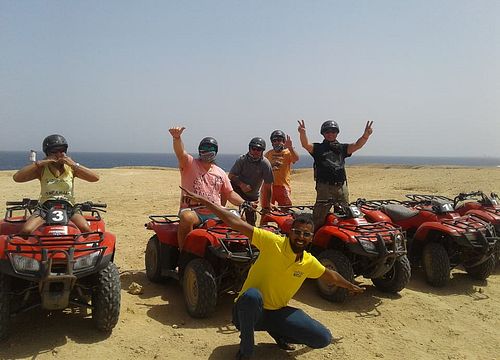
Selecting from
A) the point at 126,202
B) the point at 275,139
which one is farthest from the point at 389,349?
the point at 126,202

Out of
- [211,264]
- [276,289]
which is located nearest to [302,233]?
[276,289]

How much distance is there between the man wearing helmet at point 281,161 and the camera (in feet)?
29.2

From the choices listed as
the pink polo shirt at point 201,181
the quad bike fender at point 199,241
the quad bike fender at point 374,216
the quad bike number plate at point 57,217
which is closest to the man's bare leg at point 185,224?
the quad bike fender at point 199,241

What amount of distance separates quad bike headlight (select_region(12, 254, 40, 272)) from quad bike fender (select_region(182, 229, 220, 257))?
1808mm

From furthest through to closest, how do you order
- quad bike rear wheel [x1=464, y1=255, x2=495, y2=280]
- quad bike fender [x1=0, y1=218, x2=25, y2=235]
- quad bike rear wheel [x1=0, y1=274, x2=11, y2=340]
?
→ quad bike rear wheel [x1=464, y1=255, x2=495, y2=280]
quad bike fender [x1=0, y1=218, x2=25, y2=235]
quad bike rear wheel [x1=0, y1=274, x2=11, y2=340]

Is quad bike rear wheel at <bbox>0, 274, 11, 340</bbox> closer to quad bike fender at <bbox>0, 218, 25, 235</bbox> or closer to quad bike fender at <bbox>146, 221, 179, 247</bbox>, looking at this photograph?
quad bike fender at <bbox>0, 218, 25, 235</bbox>

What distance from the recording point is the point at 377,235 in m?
5.90

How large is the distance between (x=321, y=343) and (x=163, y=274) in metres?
2.70

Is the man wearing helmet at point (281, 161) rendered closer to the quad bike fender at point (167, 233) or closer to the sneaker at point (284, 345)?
the quad bike fender at point (167, 233)

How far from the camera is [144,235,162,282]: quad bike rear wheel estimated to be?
6426mm

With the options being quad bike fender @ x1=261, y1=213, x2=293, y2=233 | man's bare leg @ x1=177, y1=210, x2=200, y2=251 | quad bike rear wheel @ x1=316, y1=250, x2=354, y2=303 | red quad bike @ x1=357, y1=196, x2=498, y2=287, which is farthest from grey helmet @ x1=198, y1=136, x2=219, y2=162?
red quad bike @ x1=357, y1=196, x2=498, y2=287

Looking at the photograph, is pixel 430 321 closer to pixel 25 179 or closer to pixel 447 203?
pixel 447 203

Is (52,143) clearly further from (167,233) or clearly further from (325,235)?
(325,235)

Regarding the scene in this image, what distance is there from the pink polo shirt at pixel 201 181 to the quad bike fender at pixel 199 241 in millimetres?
631
